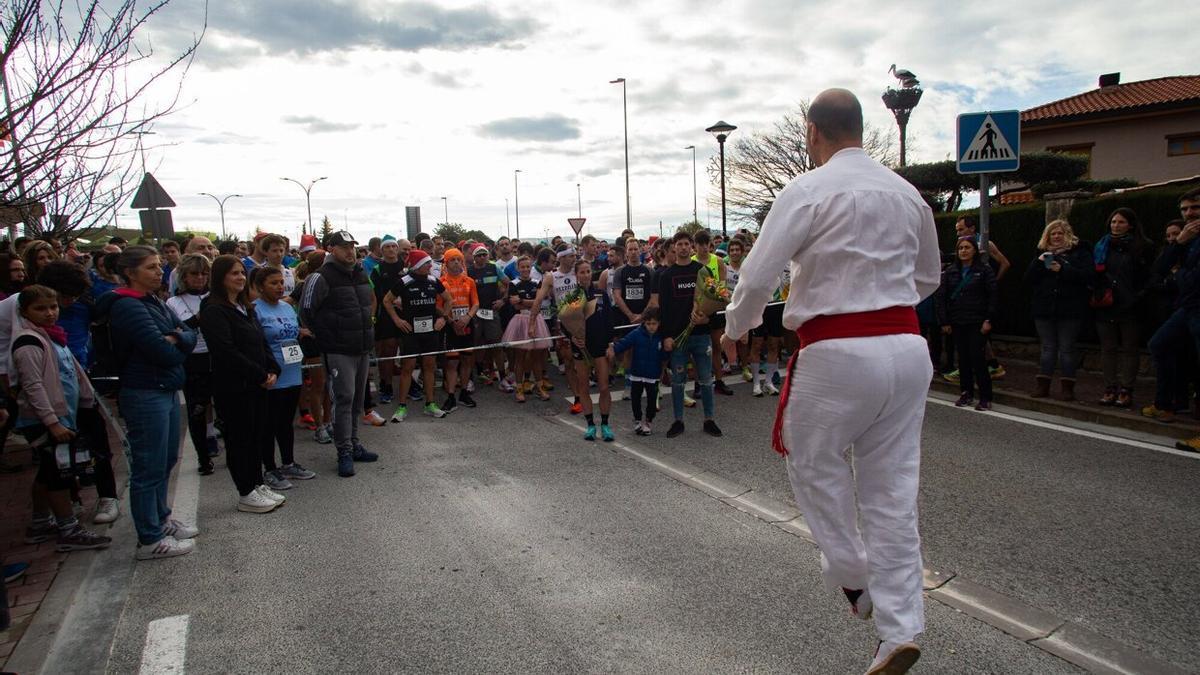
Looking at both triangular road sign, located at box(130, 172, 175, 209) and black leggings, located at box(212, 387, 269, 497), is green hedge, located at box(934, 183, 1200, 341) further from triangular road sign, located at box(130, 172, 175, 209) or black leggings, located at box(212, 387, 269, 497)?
triangular road sign, located at box(130, 172, 175, 209)

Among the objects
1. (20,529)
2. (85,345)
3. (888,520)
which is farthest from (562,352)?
(888,520)

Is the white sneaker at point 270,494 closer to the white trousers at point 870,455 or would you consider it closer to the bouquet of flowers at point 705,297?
the bouquet of flowers at point 705,297

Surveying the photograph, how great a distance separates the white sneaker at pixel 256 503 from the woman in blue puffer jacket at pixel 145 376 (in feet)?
2.28

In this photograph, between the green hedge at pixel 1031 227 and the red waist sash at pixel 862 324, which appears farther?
the green hedge at pixel 1031 227

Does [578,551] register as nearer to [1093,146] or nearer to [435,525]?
[435,525]

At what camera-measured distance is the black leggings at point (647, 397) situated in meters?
7.48

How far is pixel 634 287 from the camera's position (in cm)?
880

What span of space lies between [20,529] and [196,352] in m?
1.86

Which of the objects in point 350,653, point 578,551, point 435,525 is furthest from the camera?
point 435,525

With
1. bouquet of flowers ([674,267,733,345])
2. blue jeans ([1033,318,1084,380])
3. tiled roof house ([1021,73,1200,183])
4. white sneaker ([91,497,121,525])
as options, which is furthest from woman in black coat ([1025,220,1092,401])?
tiled roof house ([1021,73,1200,183])

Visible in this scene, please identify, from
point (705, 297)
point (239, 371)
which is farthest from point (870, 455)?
point (705, 297)

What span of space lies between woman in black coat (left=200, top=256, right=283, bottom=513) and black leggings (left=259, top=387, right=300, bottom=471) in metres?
0.53

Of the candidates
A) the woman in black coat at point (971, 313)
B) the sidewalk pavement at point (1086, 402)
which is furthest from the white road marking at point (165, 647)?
the sidewalk pavement at point (1086, 402)

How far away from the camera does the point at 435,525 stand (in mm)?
4887
